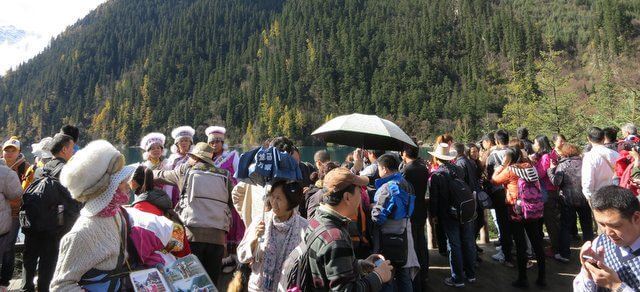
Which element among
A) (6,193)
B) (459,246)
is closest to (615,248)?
(459,246)

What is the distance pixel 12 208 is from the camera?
3.90 meters

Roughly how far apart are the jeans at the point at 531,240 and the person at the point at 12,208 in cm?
564

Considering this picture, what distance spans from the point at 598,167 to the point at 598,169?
0.02m

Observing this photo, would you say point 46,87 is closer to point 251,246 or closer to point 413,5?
point 413,5

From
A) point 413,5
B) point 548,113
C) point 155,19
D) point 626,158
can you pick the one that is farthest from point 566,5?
point 155,19

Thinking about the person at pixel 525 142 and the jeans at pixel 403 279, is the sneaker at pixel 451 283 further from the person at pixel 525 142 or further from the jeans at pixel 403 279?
the person at pixel 525 142

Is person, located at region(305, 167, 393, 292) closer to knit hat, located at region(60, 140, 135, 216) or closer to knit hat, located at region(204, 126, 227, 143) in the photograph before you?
knit hat, located at region(60, 140, 135, 216)

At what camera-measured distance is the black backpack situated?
4.44m

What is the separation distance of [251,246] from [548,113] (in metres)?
18.1

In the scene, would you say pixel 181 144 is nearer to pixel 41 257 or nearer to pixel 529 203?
pixel 41 257

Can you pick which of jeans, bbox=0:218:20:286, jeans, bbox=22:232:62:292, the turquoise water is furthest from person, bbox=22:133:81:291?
the turquoise water

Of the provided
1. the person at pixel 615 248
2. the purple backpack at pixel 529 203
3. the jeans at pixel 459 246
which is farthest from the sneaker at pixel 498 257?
the person at pixel 615 248

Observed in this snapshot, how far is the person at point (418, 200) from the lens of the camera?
4.33 meters

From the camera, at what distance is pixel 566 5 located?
113375mm
